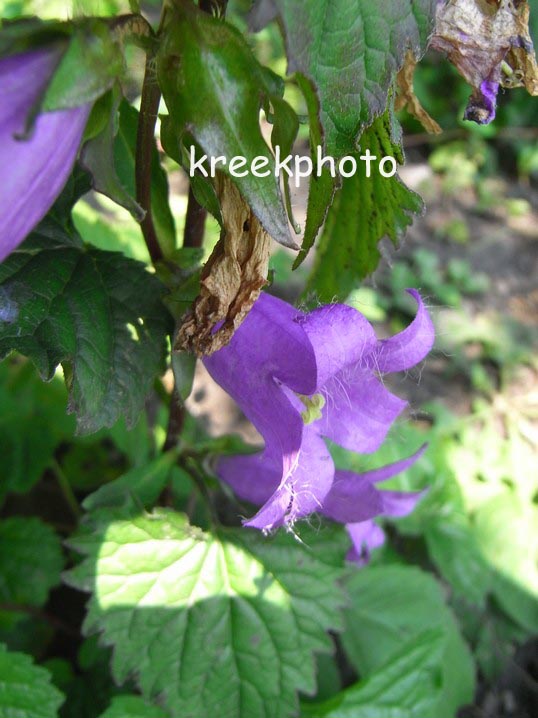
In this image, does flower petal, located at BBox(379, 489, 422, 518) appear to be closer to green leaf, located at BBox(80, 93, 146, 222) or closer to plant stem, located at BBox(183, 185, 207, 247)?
plant stem, located at BBox(183, 185, 207, 247)

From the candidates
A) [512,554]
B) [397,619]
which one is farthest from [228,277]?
[512,554]

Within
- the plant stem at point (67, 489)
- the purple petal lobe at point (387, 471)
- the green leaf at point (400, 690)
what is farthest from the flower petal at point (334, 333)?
the plant stem at point (67, 489)

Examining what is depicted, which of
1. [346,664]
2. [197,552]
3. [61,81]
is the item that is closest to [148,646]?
[197,552]

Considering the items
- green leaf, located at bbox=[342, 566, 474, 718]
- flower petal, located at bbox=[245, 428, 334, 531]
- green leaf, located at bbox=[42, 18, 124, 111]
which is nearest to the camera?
green leaf, located at bbox=[42, 18, 124, 111]

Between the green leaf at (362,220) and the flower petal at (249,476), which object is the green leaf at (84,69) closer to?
the green leaf at (362,220)

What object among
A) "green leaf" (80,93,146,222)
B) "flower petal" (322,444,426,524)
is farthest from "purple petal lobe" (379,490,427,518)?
"green leaf" (80,93,146,222)

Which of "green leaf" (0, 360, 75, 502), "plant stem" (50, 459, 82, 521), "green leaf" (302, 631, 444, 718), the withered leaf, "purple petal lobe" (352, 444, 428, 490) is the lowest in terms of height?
"green leaf" (302, 631, 444, 718)

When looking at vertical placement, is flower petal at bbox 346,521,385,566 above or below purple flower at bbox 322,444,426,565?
below
